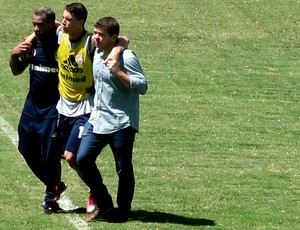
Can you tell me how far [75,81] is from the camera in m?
10.8

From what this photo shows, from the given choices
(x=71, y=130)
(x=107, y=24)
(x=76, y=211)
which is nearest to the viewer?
(x=107, y=24)

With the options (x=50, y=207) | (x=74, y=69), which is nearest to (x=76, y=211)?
(x=50, y=207)

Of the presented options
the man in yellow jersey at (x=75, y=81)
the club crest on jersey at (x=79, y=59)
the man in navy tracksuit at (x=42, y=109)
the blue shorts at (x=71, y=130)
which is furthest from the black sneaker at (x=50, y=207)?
the club crest on jersey at (x=79, y=59)

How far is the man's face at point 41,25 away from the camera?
10.8 meters

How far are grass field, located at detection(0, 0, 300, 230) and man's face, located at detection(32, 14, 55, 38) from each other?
6.08ft

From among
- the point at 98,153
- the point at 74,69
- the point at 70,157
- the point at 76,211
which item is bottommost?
the point at 76,211

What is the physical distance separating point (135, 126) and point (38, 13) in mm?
1470

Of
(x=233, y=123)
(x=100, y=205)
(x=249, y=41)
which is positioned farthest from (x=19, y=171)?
(x=249, y=41)

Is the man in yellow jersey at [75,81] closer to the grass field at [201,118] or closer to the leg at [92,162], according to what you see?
the leg at [92,162]

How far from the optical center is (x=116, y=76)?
10383 mm

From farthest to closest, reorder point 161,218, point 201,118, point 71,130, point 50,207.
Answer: point 201,118 < point 50,207 < point 161,218 < point 71,130

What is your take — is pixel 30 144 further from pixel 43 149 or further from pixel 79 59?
pixel 79 59

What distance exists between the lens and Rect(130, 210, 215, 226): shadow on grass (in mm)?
10922

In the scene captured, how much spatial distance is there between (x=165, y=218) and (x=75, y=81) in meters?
1.68
